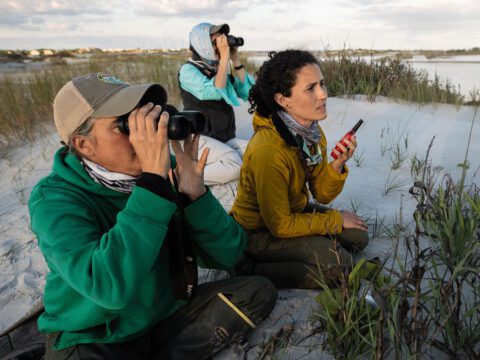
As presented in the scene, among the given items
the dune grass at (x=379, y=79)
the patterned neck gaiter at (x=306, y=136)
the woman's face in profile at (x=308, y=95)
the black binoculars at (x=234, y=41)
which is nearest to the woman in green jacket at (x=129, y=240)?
the patterned neck gaiter at (x=306, y=136)

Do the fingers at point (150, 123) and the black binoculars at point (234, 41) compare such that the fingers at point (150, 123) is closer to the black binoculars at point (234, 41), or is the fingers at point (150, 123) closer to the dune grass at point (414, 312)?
the dune grass at point (414, 312)

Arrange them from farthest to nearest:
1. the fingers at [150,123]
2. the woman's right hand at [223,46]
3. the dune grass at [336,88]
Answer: the dune grass at [336,88] < the woman's right hand at [223,46] < the fingers at [150,123]

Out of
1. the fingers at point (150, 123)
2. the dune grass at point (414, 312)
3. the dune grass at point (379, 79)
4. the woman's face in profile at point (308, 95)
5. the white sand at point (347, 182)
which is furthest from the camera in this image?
the dune grass at point (379, 79)

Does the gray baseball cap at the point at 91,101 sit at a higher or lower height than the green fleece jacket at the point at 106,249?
higher

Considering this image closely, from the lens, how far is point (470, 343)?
4.34 ft

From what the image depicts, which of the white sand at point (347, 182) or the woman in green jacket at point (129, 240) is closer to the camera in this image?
the woman in green jacket at point (129, 240)

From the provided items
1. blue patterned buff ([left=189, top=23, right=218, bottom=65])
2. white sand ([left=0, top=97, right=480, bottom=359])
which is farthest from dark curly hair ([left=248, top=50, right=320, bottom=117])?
blue patterned buff ([left=189, top=23, right=218, bottom=65])

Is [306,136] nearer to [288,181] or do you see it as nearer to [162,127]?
[288,181]

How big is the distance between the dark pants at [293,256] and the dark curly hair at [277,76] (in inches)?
27.6

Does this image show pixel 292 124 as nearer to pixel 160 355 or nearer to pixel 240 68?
pixel 160 355

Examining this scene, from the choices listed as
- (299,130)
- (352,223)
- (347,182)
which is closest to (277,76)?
(299,130)

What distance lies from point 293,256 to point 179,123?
1.17 meters

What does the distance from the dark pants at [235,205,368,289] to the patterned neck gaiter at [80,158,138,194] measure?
1025mm

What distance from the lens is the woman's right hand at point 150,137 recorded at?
1.28 m
